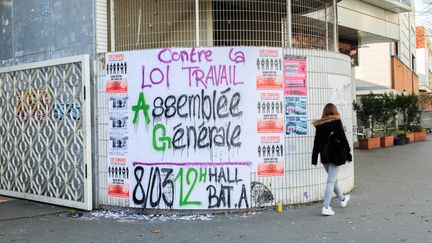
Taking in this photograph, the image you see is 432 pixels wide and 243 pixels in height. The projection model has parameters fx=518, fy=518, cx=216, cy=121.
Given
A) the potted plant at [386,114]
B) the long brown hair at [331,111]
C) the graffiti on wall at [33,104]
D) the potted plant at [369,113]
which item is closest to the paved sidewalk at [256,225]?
the long brown hair at [331,111]

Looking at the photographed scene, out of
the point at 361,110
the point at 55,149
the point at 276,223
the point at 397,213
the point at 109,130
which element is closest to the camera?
the point at 276,223

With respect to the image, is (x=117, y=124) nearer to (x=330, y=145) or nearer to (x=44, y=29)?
(x=44, y=29)

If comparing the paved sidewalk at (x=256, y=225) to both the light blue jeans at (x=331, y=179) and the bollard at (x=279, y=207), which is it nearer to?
the bollard at (x=279, y=207)

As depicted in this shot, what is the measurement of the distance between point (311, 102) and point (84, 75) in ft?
12.4

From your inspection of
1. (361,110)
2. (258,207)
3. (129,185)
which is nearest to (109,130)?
(129,185)

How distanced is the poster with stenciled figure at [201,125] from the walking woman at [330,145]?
0.98 m

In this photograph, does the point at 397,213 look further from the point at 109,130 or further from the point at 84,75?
the point at 84,75

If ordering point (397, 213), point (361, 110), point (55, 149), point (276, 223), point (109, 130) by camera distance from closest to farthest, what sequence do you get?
point (276, 223)
point (397, 213)
point (109, 130)
point (55, 149)
point (361, 110)

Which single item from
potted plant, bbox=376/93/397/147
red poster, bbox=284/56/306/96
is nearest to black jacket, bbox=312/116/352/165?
red poster, bbox=284/56/306/96

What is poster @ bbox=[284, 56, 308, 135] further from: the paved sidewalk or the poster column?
the poster column

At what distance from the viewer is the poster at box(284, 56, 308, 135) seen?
27.5 ft

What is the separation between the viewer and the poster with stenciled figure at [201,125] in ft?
26.2

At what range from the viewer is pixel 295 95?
846 cm

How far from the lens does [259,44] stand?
8.59m
